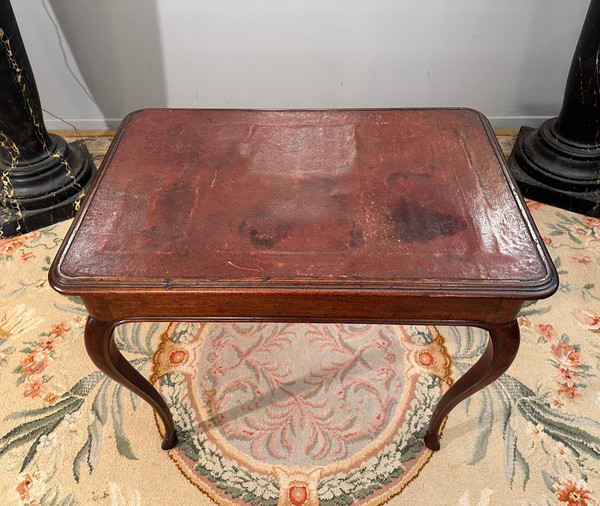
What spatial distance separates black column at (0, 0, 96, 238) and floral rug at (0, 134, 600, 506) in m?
0.46

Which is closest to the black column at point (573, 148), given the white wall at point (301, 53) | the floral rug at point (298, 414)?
the white wall at point (301, 53)

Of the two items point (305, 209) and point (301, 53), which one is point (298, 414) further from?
point (301, 53)

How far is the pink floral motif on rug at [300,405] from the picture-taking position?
5.40 feet

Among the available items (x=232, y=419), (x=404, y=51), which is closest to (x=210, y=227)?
(x=232, y=419)

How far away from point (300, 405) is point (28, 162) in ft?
5.60

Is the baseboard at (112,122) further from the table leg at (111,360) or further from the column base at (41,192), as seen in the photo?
the table leg at (111,360)

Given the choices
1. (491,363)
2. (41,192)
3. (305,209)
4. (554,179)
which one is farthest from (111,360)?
(554,179)

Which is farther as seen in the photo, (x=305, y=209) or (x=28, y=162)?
(x=28, y=162)

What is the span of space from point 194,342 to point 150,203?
771mm

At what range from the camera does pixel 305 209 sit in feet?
4.66

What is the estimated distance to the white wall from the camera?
2.49 meters

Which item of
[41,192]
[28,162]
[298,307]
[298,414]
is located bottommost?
[298,414]

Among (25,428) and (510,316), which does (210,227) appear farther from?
(25,428)

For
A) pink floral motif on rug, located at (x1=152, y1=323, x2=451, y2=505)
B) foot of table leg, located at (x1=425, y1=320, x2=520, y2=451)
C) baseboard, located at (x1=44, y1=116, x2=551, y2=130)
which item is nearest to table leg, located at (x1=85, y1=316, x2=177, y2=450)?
pink floral motif on rug, located at (x1=152, y1=323, x2=451, y2=505)
